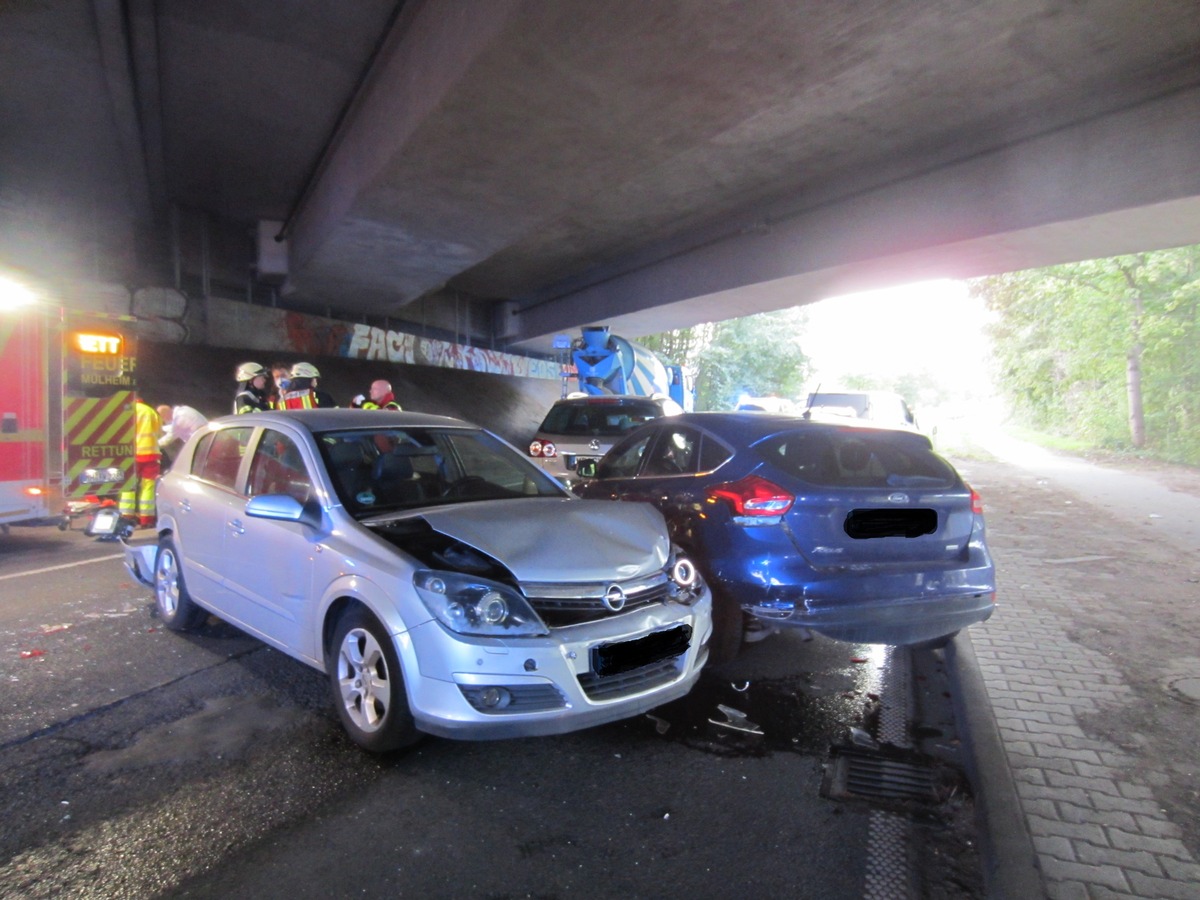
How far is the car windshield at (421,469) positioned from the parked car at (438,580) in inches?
0.5

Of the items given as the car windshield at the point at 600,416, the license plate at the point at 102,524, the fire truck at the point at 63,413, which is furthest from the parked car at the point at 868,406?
the license plate at the point at 102,524

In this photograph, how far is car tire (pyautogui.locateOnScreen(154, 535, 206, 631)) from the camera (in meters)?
5.30

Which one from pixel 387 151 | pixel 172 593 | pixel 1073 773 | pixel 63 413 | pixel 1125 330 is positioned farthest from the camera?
pixel 1125 330

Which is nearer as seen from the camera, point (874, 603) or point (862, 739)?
point (862, 739)

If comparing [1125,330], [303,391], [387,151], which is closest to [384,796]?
[303,391]

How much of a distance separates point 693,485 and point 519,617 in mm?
1940

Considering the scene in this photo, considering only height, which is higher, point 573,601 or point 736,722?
point 573,601

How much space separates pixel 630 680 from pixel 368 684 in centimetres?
118

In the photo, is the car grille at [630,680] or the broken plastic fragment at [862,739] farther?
the broken plastic fragment at [862,739]

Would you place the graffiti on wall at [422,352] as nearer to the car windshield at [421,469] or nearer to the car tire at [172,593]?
the car tire at [172,593]

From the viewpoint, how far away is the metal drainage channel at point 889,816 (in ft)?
9.02

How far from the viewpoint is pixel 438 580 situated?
129 inches

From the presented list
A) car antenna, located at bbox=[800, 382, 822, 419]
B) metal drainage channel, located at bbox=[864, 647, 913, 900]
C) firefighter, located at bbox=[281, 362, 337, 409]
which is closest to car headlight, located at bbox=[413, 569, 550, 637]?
metal drainage channel, located at bbox=[864, 647, 913, 900]

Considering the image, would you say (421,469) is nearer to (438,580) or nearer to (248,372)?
(438,580)
